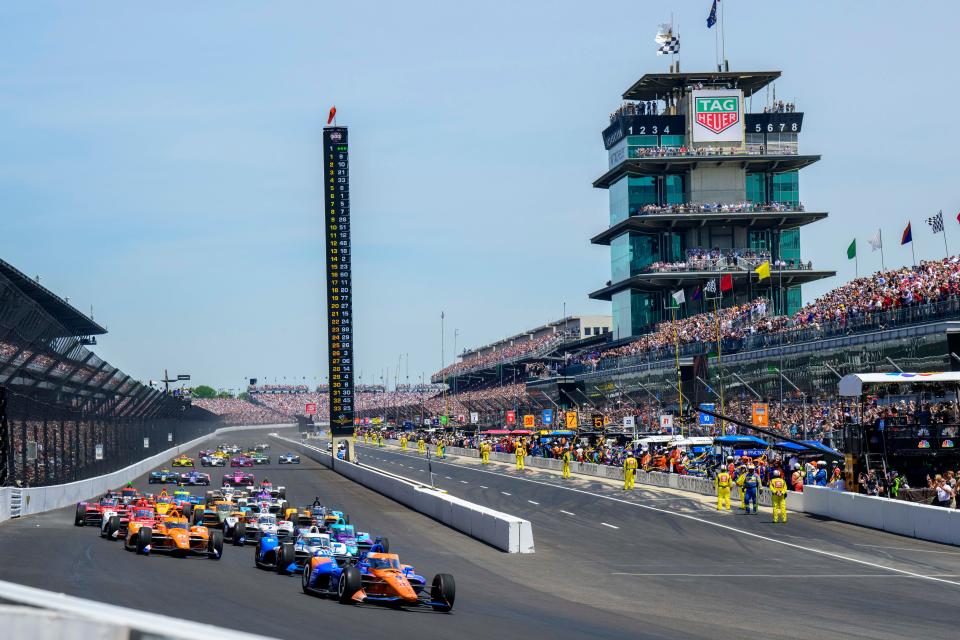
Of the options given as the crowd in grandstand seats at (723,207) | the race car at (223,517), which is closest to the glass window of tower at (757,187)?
the crowd in grandstand seats at (723,207)

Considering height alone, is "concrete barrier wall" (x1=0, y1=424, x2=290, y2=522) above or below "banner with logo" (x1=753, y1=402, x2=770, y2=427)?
below

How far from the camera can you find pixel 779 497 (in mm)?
32312

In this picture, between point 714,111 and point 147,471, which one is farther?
point 714,111

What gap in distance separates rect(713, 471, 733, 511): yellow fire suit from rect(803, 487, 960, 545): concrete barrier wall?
7.68ft

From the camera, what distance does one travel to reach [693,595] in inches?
783

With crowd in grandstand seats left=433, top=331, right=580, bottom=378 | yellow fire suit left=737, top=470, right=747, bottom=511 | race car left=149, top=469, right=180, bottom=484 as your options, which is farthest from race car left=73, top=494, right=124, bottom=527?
crowd in grandstand seats left=433, top=331, right=580, bottom=378

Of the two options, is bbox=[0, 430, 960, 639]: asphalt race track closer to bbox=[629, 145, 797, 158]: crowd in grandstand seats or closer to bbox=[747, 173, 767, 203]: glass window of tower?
bbox=[629, 145, 797, 158]: crowd in grandstand seats

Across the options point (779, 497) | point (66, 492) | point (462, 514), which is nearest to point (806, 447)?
point (779, 497)

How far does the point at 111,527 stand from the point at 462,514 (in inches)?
373

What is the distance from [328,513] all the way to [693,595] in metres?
11.2

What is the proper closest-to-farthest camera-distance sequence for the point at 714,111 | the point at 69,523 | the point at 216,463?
the point at 69,523 < the point at 216,463 < the point at 714,111

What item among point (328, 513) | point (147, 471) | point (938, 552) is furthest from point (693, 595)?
point (147, 471)

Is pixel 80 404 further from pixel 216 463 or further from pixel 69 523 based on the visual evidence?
pixel 216 463

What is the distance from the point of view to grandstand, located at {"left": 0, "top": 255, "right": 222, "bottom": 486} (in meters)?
31.1
